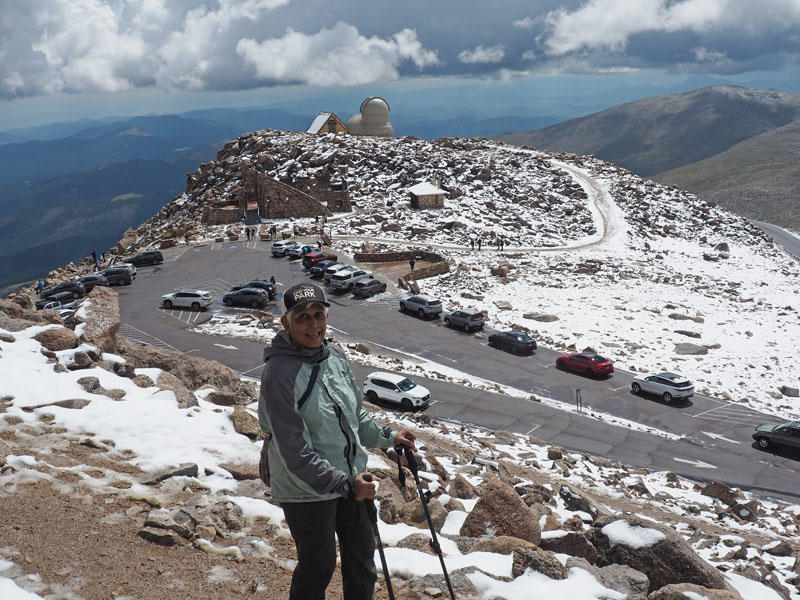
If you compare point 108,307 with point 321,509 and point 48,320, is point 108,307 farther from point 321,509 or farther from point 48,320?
point 321,509

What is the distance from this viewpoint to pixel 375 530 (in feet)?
15.5

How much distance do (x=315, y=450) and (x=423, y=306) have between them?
3303 cm

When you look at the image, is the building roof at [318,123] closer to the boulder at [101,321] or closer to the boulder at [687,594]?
the boulder at [101,321]

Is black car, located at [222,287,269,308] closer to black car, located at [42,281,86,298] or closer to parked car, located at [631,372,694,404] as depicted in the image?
black car, located at [42,281,86,298]

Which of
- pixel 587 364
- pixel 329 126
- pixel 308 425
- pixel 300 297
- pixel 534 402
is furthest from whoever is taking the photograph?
pixel 329 126

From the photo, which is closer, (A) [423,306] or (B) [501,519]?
(B) [501,519]

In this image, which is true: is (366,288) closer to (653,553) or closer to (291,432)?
(653,553)

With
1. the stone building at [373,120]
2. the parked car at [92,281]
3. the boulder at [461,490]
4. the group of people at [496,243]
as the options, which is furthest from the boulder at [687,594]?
the stone building at [373,120]

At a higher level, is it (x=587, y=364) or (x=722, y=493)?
(x=722, y=493)

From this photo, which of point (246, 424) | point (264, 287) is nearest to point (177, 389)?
point (246, 424)

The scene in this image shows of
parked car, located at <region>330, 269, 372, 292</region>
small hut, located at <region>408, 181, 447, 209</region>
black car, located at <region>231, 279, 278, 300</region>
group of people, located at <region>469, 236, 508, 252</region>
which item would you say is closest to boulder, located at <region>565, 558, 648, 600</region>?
black car, located at <region>231, 279, 278, 300</region>

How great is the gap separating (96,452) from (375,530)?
6552mm

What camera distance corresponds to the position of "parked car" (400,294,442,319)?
37.4m

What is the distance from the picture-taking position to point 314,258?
48.1 metres
